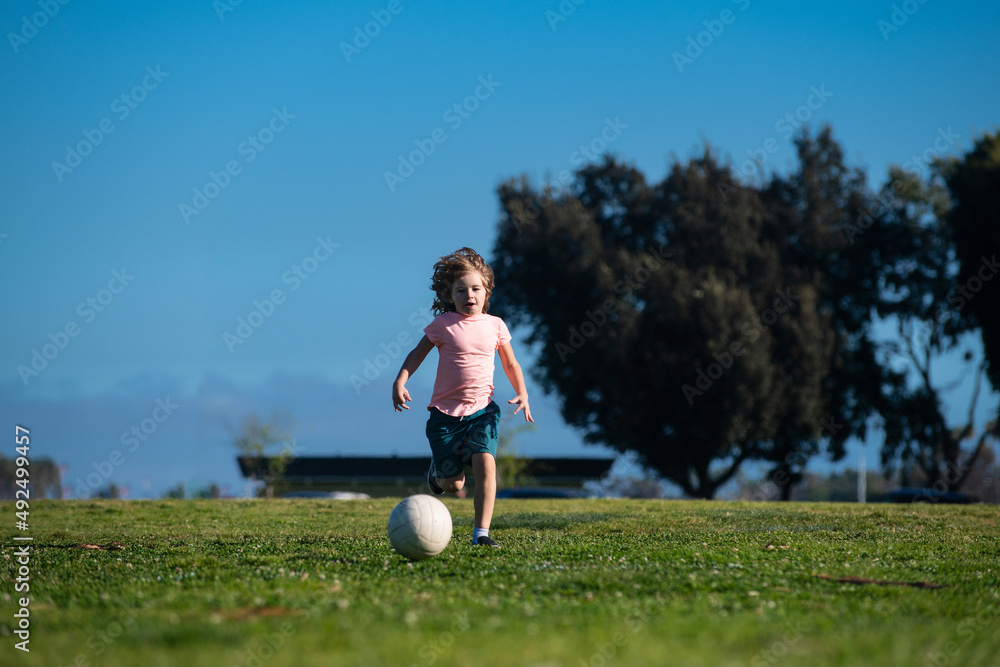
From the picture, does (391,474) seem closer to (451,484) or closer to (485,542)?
(451,484)

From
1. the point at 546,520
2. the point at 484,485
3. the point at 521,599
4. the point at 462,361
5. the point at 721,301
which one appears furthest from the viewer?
the point at 721,301

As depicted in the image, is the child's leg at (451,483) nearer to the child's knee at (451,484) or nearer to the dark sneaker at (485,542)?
the child's knee at (451,484)

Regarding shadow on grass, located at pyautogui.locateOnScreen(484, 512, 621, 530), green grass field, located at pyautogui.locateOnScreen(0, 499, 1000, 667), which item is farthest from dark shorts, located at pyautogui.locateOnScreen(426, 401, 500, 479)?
shadow on grass, located at pyautogui.locateOnScreen(484, 512, 621, 530)

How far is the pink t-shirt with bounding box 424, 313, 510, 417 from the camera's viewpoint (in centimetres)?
776

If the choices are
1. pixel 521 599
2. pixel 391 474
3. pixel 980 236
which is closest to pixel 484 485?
pixel 521 599

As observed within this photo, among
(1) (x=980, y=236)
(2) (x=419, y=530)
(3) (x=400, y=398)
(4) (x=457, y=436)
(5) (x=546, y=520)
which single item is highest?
(1) (x=980, y=236)

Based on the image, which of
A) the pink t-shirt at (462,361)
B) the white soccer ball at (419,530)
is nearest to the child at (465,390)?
the pink t-shirt at (462,361)

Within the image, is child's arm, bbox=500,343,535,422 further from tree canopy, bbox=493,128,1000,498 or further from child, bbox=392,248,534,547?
tree canopy, bbox=493,128,1000,498

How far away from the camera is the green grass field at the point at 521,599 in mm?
3453

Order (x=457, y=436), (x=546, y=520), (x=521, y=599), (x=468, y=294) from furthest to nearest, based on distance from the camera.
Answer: (x=546, y=520) < (x=468, y=294) < (x=457, y=436) < (x=521, y=599)

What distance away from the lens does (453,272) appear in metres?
8.33

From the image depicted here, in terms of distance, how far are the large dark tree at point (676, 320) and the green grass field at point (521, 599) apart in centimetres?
2429

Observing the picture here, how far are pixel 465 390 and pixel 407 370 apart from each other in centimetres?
60

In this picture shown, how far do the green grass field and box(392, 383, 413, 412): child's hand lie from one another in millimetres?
1253
